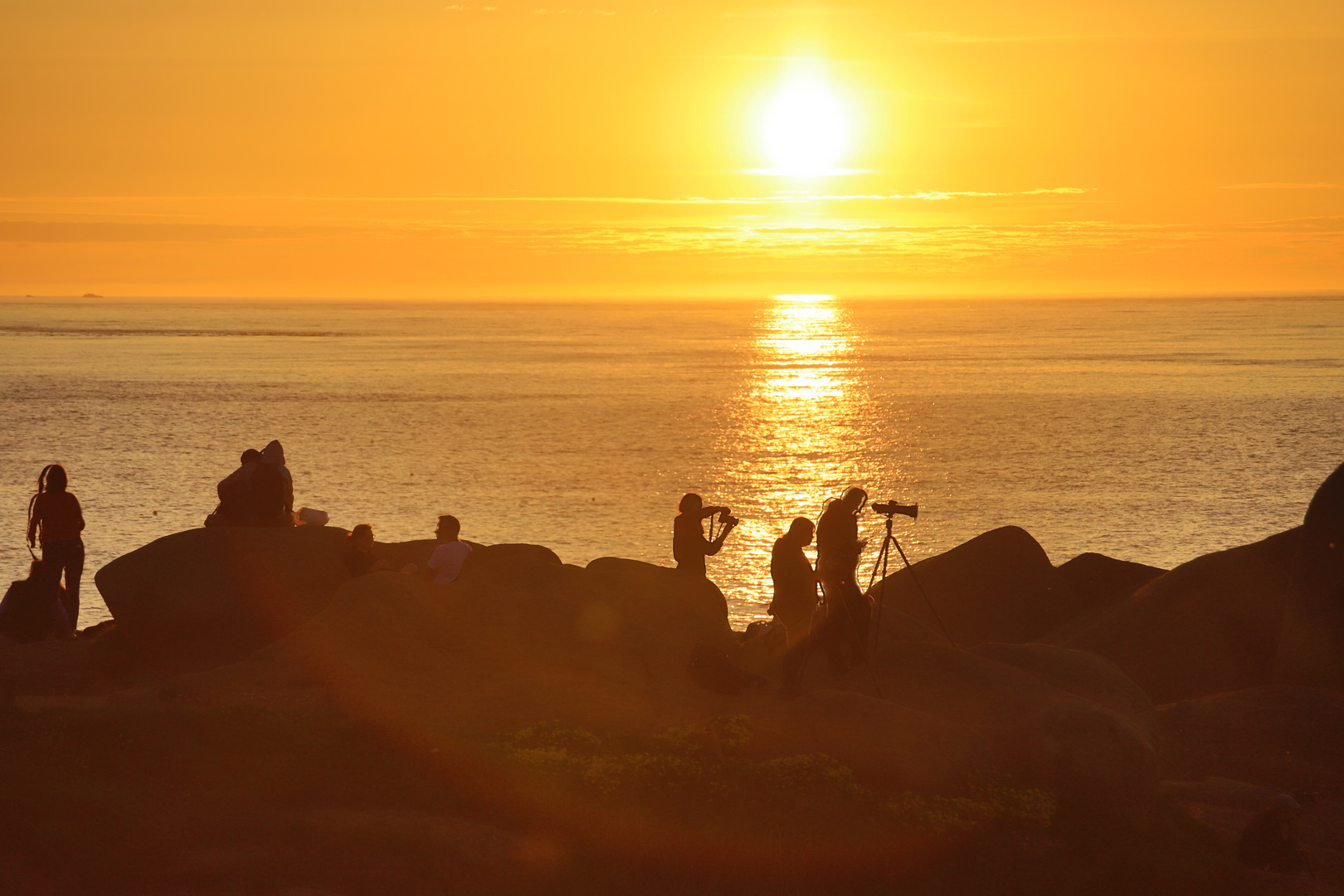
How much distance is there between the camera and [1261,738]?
15164mm

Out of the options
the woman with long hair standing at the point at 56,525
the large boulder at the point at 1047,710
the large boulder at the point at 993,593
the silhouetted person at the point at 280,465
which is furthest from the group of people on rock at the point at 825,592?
the woman with long hair standing at the point at 56,525

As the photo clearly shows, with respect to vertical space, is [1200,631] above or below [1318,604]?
below

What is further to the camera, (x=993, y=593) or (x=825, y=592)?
(x=993, y=593)

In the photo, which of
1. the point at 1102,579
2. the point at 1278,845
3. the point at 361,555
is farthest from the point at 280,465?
the point at 1102,579

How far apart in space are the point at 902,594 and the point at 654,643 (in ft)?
28.2

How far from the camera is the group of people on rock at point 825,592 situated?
39.3 feet

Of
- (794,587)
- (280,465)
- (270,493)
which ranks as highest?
(280,465)

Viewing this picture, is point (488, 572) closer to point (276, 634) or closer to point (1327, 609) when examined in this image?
point (276, 634)

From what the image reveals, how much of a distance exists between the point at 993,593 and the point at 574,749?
462 inches

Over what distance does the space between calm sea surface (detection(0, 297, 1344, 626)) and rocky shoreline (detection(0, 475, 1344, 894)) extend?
10.7 meters

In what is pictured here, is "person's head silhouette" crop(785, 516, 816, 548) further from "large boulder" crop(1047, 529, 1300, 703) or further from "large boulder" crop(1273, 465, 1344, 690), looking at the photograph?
"large boulder" crop(1273, 465, 1344, 690)

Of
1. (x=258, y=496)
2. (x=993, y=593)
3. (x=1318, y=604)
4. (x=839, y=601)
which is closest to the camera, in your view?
(x=839, y=601)

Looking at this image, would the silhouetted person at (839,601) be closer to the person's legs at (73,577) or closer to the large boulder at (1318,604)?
the large boulder at (1318,604)

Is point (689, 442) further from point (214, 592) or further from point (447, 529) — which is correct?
point (214, 592)
